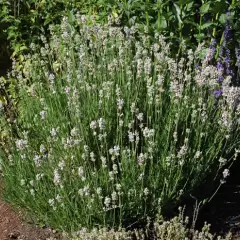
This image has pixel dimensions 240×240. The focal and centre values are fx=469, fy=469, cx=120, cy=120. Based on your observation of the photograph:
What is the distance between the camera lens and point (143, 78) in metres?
3.65

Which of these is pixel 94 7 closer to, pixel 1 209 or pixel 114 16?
pixel 114 16

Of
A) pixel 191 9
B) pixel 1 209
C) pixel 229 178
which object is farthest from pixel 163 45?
pixel 1 209

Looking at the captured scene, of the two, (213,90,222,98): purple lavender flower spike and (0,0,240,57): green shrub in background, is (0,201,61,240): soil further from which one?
(0,0,240,57): green shrub in background

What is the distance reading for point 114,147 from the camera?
2.75 meters

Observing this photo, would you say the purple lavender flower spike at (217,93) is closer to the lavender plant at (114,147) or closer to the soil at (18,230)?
the lavender plant at (114,147)

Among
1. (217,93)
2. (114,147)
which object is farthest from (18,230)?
(217,93)

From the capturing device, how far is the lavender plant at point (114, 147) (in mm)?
2867

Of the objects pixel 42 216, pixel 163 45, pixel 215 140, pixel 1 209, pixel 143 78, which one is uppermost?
pixel 163 45

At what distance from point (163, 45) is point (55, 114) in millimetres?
947

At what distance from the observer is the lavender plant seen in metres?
2.87

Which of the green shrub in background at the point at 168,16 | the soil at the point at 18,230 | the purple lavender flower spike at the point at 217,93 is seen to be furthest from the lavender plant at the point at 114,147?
the green shrub in background at the point at 168,16

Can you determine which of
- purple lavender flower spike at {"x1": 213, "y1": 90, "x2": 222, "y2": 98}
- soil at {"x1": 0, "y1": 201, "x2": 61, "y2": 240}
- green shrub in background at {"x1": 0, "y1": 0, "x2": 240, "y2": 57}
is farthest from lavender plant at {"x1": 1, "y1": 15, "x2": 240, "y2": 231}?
green shrub in background at {"x1": 0, "y1": 0, "x2": 240, "y2": 57}

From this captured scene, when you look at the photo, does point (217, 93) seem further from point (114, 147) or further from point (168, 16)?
point (114, 147)

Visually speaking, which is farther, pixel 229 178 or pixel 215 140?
pixel 229 178
